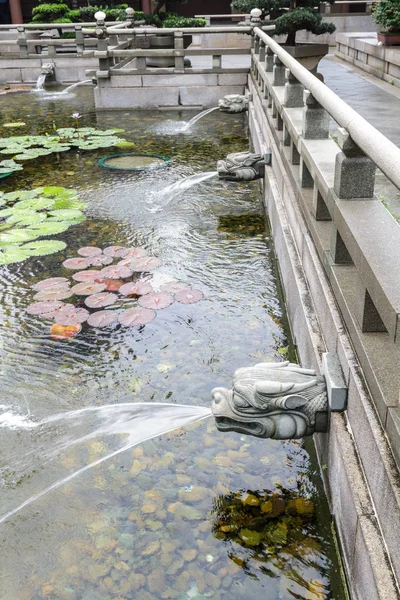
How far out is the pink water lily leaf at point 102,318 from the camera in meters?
4.68

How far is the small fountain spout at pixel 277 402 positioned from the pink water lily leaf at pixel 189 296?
2.03 meters

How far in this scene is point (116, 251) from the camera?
5.92m

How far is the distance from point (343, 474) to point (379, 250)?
924mm

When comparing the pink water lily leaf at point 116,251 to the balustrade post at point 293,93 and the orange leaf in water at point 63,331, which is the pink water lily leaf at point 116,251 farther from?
the balustrade post at point 293,93

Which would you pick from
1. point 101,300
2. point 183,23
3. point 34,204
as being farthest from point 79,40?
point 101,300

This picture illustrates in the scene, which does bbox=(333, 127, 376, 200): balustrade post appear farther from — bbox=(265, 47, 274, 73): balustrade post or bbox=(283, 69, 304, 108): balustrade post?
bbox=(265, 47, 274, 73): balustrade post

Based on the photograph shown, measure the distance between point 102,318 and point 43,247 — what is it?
5.45 ft

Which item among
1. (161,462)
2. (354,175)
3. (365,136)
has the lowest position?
(161,462)

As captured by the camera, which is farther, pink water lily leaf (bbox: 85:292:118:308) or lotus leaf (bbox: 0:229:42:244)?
lotus leaf (bbox: 0:229:42:244)

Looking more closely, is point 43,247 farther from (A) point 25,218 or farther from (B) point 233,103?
(B) point 233,103

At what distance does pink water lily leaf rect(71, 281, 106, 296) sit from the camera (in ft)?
16.8

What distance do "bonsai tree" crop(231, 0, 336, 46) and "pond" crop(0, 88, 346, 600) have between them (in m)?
9.57

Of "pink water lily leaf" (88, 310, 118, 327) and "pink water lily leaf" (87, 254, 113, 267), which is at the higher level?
"pink water lily leaf" (87, 254, 113, 267)

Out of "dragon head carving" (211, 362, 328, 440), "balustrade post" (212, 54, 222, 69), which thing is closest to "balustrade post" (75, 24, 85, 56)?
"balustrade post" (212, 54, 222, 69)
